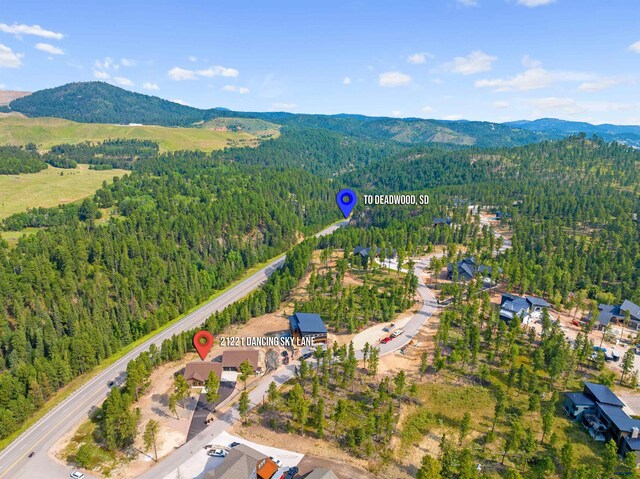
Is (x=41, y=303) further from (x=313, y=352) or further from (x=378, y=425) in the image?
(x=378, y=425)

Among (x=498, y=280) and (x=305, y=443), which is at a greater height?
(x=498, y=280)

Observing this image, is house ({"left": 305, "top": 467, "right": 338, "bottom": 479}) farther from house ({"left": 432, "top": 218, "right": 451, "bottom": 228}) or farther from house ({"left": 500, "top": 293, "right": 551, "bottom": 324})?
house ({"left": 432, "top": 218, "right": 451, "bottom": 228})

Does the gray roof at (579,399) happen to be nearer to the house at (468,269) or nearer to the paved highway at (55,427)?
the house at (468,269)

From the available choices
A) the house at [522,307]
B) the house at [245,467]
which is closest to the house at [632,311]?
the house at [522,307]

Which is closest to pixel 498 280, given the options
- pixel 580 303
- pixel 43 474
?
pixel 580 303

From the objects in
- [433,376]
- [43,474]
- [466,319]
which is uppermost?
[466,319]

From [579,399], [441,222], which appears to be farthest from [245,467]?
[441,222]
